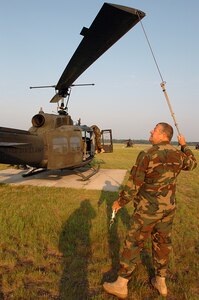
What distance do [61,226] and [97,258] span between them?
1.40m

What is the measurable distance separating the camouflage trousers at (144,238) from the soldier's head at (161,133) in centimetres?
96

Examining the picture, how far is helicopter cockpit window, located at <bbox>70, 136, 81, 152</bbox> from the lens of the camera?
32.4ft

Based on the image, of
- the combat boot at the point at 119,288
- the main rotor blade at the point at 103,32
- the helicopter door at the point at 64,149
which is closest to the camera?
the combat boot at the point at 119,288

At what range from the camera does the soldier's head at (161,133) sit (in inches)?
131

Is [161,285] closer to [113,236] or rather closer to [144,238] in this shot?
[144,238]

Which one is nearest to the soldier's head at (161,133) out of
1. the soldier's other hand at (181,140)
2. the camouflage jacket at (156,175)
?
the camouflage jacket at (156,175)

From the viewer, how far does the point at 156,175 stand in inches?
125

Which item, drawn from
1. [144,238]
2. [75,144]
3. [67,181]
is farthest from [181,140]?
[67,181]

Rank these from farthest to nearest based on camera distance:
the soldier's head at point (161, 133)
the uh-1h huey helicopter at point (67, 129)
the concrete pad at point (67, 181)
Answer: the concrete pad at point (67, 181), the uh-1h huey helicopter at point (67, 129), the soldier's head at point (161, 133)

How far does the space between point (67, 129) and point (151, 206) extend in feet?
23.2

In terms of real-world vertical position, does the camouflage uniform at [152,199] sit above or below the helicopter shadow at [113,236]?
above

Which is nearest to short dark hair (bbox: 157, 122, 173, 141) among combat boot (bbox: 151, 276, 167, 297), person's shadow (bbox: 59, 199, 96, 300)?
combat boot (bbox: 151, 276, 167, 297)

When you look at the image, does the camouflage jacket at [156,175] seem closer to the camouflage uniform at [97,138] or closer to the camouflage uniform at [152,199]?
the camouflage uniform at [152,199]

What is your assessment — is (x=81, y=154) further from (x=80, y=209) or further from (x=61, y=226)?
(x=61, y=226)
